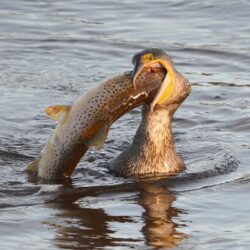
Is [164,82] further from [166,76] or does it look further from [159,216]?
[159,216]

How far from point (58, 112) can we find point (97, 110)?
279mm

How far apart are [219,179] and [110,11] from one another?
6.52 m

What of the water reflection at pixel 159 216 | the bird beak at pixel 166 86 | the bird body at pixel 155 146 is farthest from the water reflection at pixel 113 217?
the bird beak at pixel 166 86

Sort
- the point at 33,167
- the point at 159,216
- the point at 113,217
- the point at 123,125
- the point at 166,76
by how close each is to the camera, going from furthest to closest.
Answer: the point at 123,125 → the point at 33,167 → the point at 166,76 → the point at 159,216 → the point at 113,217

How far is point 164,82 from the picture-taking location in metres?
8.33

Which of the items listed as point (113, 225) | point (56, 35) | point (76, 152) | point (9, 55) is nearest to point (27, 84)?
point (9, 55)

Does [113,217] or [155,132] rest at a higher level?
[155,132]

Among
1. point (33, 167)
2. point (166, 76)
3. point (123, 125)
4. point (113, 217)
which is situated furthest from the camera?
point (123, 125)

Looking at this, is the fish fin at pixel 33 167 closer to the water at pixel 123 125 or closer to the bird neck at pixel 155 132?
the water at pixel 123 125

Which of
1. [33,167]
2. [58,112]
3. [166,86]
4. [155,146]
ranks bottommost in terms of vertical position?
[33,167]

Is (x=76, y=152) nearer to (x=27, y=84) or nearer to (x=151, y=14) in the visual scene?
(x=27, y=84)

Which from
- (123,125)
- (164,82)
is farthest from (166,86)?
(123,125)

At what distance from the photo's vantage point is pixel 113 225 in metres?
7.63

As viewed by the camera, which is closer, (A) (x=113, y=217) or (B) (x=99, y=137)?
(A) (x=113, y=217)
